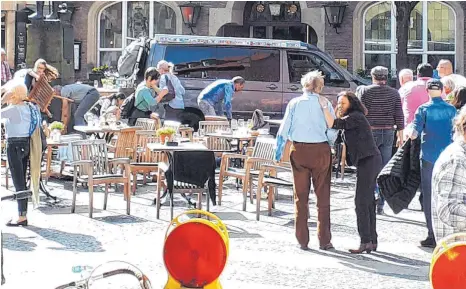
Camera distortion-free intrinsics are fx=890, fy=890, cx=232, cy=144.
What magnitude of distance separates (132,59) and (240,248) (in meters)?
9.98

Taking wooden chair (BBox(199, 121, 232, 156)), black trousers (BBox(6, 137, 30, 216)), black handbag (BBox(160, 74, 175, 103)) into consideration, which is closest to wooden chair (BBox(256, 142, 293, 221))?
wooden chair (BBox(199, 121, 232, 156))

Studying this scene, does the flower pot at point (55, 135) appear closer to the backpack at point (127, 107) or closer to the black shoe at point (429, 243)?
the backpack at point (127, 107)

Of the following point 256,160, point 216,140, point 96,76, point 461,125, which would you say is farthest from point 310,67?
point 461,125

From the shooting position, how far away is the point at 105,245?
28.5ft

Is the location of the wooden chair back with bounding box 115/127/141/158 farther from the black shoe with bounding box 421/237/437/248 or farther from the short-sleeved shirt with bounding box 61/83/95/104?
the black shoe with bounding box 421/237/437/248

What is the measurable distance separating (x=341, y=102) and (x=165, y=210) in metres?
3.27

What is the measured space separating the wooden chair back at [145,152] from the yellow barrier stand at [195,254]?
760cm

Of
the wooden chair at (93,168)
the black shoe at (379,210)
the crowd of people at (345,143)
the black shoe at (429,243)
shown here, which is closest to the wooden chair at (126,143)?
the wooden chair at (93,168)

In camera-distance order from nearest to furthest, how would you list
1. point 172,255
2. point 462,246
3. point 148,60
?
point 462,246 → point 172,255 → point 148,60

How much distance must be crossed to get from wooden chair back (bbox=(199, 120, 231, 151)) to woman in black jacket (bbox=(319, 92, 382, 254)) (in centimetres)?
453

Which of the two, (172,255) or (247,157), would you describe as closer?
(172,255)

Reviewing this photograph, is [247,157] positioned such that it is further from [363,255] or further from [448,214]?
[448,214]

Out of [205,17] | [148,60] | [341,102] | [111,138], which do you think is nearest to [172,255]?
[341,102]

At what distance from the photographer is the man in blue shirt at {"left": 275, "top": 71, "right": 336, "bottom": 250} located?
8.48 meters
